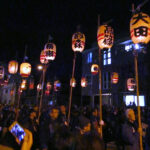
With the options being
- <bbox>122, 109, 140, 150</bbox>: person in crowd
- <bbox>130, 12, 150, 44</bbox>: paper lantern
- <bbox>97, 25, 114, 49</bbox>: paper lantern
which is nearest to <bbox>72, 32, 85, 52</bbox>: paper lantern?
<bbox>97, 25, 114, 49</bbox>: paper lantern

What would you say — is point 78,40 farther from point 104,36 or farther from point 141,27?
point 141,27

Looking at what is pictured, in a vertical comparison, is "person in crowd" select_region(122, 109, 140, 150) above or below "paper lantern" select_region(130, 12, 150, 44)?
below

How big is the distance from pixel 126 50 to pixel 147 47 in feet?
9.88

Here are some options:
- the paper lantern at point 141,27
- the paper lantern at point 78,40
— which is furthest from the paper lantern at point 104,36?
the paper lantern at point 141,27

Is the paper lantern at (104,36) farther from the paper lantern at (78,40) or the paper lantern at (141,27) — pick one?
the paper lantern at (141,27)

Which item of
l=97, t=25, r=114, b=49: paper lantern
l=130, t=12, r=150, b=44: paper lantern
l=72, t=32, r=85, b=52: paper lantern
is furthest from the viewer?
l=72, t=32, r=85, b=52: paper lantern

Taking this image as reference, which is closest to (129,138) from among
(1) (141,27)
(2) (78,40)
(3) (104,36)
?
(1) (141,27)

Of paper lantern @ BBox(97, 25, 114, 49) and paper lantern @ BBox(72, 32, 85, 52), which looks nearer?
paper lantern @ BBox(97, 25, 114, 49)

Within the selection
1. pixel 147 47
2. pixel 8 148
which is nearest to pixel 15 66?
pixel 8 148

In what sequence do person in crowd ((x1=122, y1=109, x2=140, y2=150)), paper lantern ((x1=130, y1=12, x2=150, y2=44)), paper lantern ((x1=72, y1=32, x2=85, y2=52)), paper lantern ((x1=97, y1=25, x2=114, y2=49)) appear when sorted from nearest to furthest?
person in crowd ((x1=122, y1=109, x2=140, y2=150))
paper lantern ((x1=130, y1=12, x2=150, y2=44))
paper lantern ((x1=97, y1=25, x2=114, y2=49))
paper lantern ((x1=72, y1=32, x2=85, y2=52))

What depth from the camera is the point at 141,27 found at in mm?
5723

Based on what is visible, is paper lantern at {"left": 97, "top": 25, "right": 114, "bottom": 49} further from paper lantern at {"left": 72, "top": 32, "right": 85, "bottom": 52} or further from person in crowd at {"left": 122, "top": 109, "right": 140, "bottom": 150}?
person in crowd at {"left": 122, "top": 109, "right": 140, "bottom": 150}

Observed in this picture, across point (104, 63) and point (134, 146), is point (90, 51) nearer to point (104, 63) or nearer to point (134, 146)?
point (104, 63)

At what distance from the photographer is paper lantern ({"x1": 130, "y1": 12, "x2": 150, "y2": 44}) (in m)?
5.71
